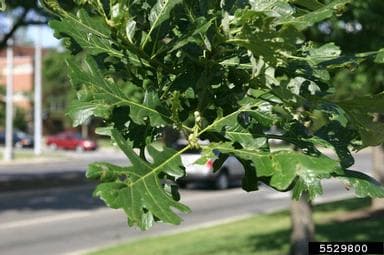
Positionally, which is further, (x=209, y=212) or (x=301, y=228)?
(x=209, y=212)

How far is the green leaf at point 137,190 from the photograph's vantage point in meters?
1.20

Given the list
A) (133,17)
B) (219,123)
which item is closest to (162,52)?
(133,17)

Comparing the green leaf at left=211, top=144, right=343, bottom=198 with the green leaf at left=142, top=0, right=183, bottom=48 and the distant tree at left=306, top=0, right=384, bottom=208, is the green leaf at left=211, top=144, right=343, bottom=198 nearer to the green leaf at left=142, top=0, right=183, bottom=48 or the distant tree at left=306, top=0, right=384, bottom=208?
the green leaf at left=142, top=0, right=183, bottom=48

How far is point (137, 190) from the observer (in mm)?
1245

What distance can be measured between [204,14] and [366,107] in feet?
1.45

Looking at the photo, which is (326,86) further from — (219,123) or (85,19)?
(85,19)

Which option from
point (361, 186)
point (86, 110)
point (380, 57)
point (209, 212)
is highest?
point (380, 57)

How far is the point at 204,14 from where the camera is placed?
151 centimetres

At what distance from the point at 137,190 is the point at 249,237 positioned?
359 inches

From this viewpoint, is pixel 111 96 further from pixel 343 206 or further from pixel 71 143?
pixel 71 143

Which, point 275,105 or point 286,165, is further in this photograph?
point 275,105

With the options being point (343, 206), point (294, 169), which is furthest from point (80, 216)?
point (294, 169)

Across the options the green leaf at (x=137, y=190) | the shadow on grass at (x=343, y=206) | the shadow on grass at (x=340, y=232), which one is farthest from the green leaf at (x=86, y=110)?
the shadow on grass at (x=343, y=206)

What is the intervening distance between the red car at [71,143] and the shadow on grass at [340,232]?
131 feet
